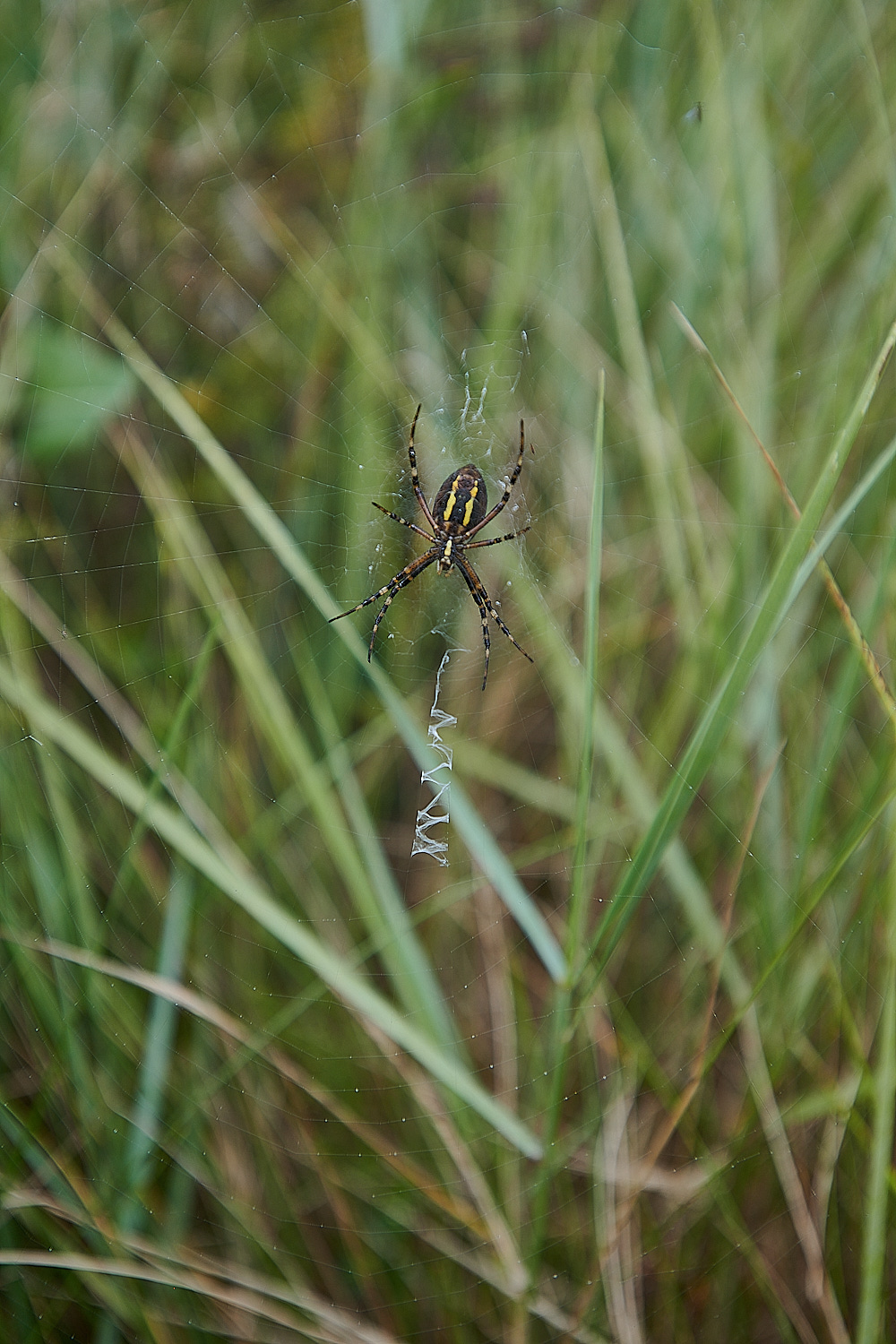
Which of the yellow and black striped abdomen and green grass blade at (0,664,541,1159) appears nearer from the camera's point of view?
green grass blade at (0,664,541,1159)

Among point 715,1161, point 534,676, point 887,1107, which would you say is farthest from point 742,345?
point 715,1161

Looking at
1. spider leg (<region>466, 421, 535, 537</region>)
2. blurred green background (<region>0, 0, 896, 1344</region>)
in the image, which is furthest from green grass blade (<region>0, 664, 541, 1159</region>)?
spider leg (<region>466, 421, 535, 537</region>)

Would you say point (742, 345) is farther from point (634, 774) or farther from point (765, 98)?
point (634, 774)

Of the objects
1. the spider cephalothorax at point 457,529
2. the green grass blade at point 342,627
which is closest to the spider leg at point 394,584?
the spider cephalothorax at point 457,529

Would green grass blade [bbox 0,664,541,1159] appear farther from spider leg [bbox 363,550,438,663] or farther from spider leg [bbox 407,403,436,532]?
spider leg [bbox 407,403,436,532]

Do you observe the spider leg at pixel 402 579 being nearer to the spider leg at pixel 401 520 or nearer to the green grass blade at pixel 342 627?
the spider leg at pixel 401 520

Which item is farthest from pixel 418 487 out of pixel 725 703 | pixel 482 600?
pixel 725 703

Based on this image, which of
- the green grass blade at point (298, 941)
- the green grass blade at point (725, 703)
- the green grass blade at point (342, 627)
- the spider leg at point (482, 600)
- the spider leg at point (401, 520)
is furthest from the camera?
the spider leg at point (482, 600)
